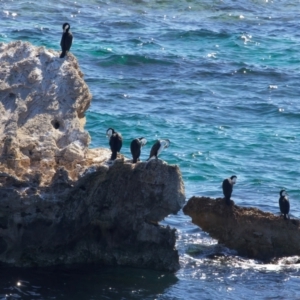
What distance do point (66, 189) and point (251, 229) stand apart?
4.26 m

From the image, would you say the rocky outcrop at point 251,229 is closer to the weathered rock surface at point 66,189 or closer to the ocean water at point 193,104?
the ocean water at point 193,104

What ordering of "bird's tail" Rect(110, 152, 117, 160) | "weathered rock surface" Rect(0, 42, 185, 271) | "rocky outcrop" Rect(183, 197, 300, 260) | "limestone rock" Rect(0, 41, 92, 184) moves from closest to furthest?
1. "weathered rock surface" Rect(0, 42, 185, 271)
2. "limestone rock" Rect(0, 41, 92, 184)
3. "bird's tail" Rect(110, 152, 117, 160)
4. "rocky outcrop" Rect(183, 197, 300, 260)

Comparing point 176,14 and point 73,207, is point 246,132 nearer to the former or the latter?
point 73,207

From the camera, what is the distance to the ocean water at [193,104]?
1603 centimetres

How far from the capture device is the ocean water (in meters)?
16.0

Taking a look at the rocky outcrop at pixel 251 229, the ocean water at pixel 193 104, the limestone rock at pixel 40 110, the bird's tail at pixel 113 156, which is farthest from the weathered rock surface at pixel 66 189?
the rocky outcrop at pixel 251 229

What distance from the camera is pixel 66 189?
15.2 m

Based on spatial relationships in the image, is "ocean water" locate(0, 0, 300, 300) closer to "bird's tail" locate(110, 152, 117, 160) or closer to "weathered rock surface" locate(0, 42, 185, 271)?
"weathered rock surface" locate(0, 42, 185, 271)

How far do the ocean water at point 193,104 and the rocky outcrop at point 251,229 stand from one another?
310 mm

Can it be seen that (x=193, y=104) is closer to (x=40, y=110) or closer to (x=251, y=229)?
(x=251, y=229)

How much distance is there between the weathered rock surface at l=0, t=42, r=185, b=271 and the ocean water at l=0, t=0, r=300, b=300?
1.34ft

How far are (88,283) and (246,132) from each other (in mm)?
13646

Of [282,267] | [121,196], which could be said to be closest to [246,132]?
[282,267]

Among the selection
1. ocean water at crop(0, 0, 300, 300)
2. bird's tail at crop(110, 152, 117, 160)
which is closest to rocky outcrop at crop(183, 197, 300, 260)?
ocean water at crop(0, 0, 300, 300)
